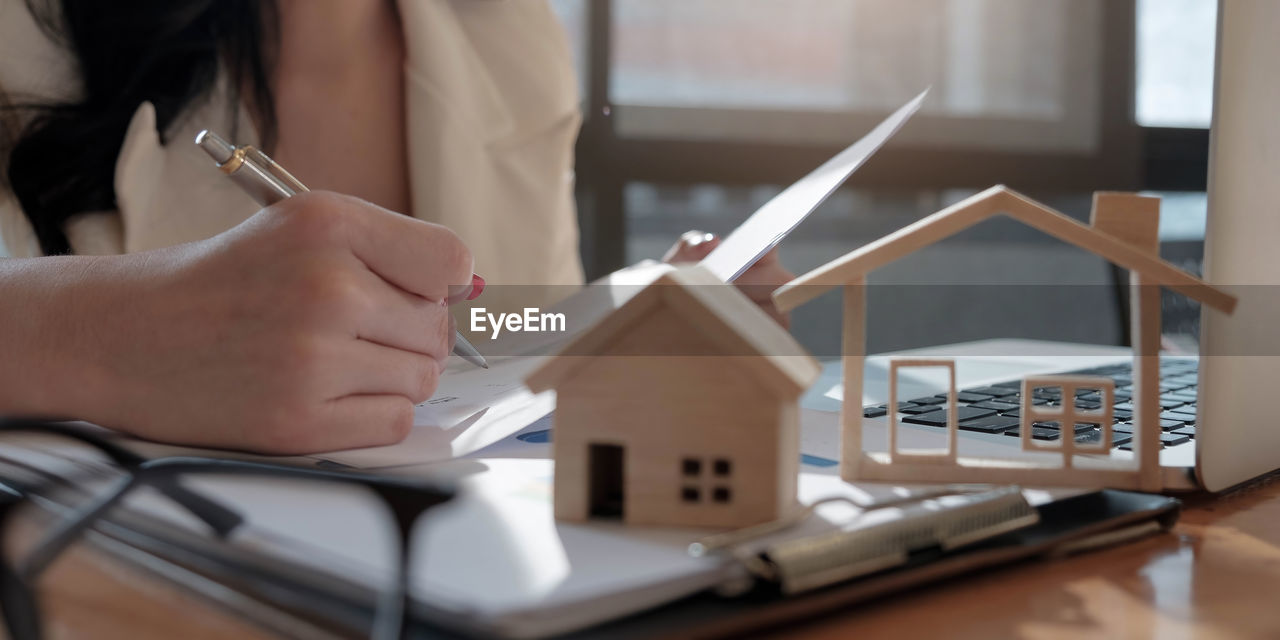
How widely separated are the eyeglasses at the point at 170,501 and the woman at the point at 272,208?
0.31 feet

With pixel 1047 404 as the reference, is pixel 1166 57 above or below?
above

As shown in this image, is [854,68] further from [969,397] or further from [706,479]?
[706,479]

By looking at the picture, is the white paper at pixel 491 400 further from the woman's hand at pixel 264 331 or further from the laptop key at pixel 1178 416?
the laptop key at pixel 1178 416

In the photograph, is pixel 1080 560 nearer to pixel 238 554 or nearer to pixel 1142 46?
pixel 238 554

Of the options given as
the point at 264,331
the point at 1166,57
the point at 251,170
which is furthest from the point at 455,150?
the point at 1166,57

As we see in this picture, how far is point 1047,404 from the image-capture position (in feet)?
1.82

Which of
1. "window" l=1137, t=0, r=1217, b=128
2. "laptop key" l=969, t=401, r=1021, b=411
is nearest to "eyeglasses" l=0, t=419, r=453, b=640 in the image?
"laptop key" l=969, t=401, r=1021, b=411

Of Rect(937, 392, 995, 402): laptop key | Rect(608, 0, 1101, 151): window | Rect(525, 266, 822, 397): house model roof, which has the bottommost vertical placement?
Rect(937, 392, 995, 402): laptop key

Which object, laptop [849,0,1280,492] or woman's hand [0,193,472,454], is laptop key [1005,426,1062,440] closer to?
laptop [849,0,1280,492]

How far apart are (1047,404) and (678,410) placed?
12.6 inches

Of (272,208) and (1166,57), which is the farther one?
(1166,57)

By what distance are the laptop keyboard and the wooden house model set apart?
19 cm

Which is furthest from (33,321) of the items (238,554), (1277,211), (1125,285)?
(1125,285)

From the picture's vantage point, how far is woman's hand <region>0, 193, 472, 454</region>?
1.45 feet
